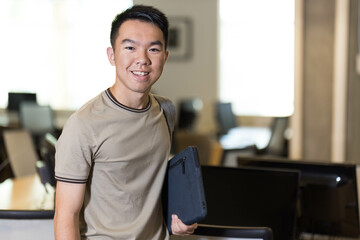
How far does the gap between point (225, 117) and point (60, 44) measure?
11.8 ft

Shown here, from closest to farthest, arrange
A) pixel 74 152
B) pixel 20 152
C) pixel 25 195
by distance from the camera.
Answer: pixel 74 152
pixel 25 195
pixel 20 152

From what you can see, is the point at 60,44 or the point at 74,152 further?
the point at 60,44

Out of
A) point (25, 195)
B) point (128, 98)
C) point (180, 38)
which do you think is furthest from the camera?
point (180, 38)

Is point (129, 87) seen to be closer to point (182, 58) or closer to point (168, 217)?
point (168, 217)

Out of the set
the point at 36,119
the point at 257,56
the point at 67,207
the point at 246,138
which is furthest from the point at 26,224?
the point at 257,56

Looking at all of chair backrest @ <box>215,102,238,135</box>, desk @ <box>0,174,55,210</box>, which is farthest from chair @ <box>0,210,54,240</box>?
chair backrest @ <box>215,102,238,135</box>

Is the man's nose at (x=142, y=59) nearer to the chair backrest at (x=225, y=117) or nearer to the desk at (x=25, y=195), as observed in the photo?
the desk at (x=25, y=195)

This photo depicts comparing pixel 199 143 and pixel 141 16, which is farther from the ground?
pixel 141 16

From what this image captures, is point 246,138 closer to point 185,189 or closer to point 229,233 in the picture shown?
point 229,233

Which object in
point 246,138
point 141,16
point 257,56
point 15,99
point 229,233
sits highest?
point 141,16

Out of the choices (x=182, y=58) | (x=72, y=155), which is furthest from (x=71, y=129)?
(x=182, y=58)

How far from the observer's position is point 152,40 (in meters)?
1.57

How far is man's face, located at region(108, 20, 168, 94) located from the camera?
5.13 feet

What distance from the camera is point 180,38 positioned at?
1052 centimetres
